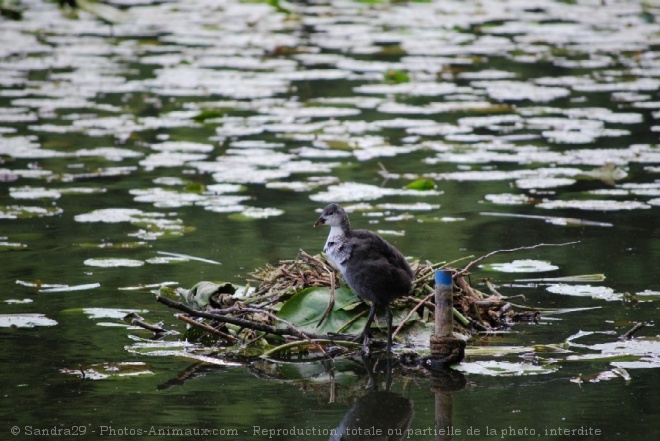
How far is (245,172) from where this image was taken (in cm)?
813

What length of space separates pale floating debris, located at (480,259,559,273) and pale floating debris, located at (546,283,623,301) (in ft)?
1.03

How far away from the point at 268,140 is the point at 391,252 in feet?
15.4

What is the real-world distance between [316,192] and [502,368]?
3.42 m

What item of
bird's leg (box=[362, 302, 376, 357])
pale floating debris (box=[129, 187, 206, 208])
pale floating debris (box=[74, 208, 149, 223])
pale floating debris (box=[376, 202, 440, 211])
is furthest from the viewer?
pale floating debris (box=[129, 187, 206, 208])

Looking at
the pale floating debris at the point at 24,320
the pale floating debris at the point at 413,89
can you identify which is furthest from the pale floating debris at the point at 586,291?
the pale floating debris at the point at 413,89

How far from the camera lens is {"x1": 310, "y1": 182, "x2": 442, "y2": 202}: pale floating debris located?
24.2ft

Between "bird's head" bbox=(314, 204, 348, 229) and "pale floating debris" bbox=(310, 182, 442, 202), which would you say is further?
"pale floating debris" bbox=(310, 182, 442, 202)

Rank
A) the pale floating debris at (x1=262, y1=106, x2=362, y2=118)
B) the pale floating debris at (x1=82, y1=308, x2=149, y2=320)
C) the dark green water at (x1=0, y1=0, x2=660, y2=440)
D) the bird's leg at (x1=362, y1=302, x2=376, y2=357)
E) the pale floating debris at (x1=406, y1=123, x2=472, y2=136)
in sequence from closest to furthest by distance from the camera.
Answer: the dark green water at (x1=0, y1=0, x2=660, y2=440), the bird's leg at (x1=362, y1=302, x2=376, y2=357), the pale floating debris at (x1=82, y1=308, x2=149, y2=320), the pale floating debris at (x1=406, y1=123, x2=472, y2=136), the pale floating debris at (x1=262, y1=106, x2=362, y2=118)

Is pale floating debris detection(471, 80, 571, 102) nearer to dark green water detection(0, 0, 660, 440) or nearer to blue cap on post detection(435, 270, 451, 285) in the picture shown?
dark green water detection(0, 0, 660, 440)

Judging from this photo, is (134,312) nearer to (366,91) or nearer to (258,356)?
(258,356)

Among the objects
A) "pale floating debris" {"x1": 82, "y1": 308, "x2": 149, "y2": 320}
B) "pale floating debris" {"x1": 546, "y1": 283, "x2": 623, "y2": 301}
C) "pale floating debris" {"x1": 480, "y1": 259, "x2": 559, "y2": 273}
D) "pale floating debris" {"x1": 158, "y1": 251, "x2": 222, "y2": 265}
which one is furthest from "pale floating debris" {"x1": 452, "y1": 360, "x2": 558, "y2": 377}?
"pale floating debris" {"x1": 158, "y1": 251, "x2": 222, "y2": 265}

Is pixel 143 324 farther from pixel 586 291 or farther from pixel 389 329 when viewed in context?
pixel 586 291

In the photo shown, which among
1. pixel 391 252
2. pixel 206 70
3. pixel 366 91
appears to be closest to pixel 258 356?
pixel 391 252

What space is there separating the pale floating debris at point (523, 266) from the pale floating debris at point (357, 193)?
1.61 m
